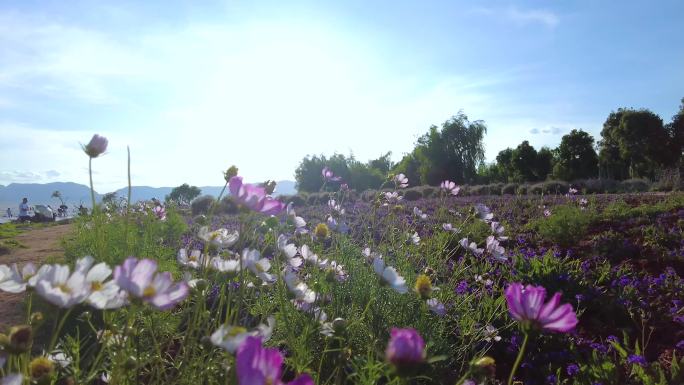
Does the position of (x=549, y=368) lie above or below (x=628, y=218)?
below

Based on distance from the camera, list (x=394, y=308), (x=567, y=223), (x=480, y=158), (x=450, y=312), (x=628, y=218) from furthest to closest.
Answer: (x=480, y=158), (x=628, y=218), (x=567, y=223), (x=450, y=312), (x=394, y=308)

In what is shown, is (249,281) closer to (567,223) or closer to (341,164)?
(567,223)

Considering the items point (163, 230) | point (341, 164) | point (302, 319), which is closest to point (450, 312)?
point (302, 319)

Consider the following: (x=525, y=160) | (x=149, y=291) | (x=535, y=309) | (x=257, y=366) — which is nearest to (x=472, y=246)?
(x=535, y=309)

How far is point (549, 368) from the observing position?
221cm

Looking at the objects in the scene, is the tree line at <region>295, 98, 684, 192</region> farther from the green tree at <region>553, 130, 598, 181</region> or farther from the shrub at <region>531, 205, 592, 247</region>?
the shrub at <region>531, 205, 592, 247</region>

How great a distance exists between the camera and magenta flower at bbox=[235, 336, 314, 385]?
0.69m

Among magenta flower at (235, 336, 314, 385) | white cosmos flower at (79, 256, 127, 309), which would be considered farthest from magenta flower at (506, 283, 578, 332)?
white cosmos flower at (79, 256, 127, 309)

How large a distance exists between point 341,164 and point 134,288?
42813mm

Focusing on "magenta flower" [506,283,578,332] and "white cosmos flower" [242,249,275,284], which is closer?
"magenta flower" [506,283,578,332]

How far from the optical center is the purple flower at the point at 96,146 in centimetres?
143

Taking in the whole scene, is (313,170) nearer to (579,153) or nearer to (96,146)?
(579,153)

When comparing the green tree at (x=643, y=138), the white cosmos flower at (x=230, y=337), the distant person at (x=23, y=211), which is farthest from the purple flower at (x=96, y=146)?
the green tree at (x=643, y=138)

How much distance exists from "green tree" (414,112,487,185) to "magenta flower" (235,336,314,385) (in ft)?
99.4
